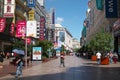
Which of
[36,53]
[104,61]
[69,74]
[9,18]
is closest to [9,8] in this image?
[9,18]

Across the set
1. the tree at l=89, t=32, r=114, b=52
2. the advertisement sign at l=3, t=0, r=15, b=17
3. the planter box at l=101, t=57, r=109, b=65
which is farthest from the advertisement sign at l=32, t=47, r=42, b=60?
the advertisement sign at l=3, t=0, r=15, b=17

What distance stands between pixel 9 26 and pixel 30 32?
124 feet

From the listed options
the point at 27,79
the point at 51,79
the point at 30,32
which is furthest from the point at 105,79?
the point at 30,32

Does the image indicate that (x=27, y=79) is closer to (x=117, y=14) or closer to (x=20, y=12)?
(x=117, y=14)

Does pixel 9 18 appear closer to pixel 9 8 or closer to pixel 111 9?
pixel 9 8

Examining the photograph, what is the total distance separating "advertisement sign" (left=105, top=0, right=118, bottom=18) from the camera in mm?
72875

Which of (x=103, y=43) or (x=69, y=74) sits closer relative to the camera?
(x=69, y=74)

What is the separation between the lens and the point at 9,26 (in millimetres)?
73750

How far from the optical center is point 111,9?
242 feet

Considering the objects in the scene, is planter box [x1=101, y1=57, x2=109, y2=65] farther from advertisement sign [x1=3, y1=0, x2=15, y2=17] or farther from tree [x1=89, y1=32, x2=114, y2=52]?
advertisement sign [x1=3, y1=0, x2=15, y2=17]

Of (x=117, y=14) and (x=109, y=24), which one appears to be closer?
(x=117, y=14)

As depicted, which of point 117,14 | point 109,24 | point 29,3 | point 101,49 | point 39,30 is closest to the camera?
point 101,49

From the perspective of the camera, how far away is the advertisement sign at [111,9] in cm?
→ 7288

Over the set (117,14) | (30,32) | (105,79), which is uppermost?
(117,14)
